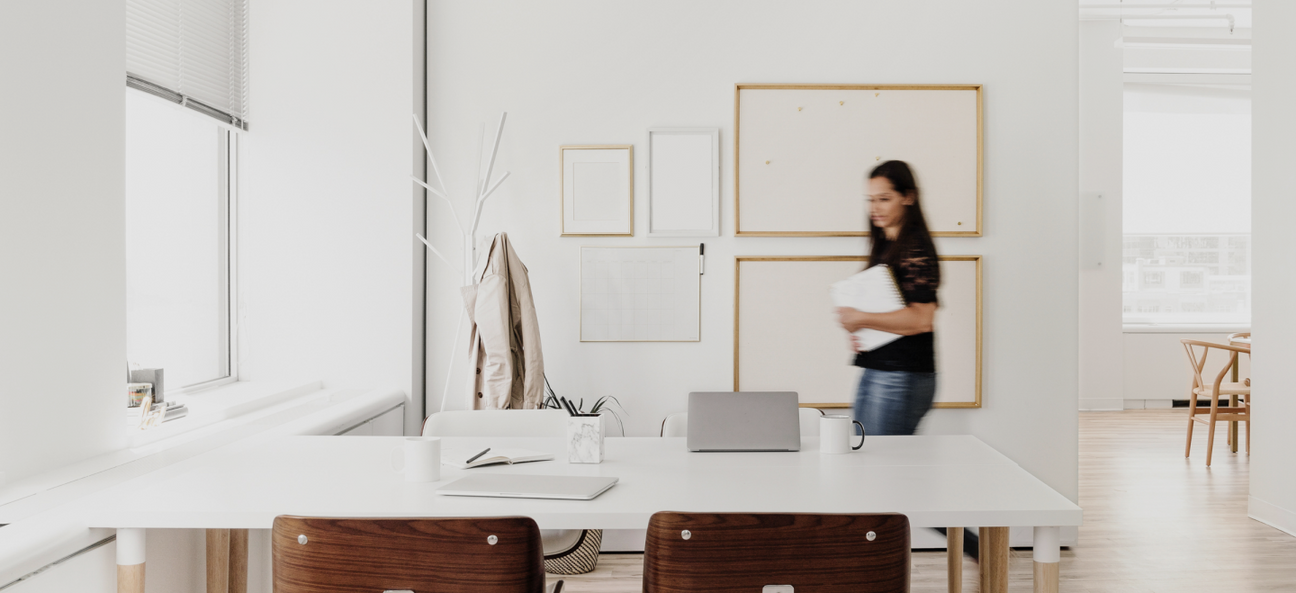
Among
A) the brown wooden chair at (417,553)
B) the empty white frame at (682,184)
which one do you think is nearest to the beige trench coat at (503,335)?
the empty white frame at (682,184)

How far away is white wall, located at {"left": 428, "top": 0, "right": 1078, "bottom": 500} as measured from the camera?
328 cm

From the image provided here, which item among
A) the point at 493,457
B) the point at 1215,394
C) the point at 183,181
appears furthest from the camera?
Answer: the point at 1215,394

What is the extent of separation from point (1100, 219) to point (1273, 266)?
131 inches

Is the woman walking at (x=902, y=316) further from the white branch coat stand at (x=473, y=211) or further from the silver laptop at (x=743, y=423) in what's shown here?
the white branch coat stand at (x=473, y=211)

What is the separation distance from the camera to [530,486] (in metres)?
1.57

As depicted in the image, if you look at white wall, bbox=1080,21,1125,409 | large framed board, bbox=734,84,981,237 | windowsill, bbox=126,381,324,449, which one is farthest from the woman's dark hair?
white wall, bbox=1080,21,1125,409

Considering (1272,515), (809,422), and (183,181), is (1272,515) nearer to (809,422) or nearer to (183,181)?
(809,422)

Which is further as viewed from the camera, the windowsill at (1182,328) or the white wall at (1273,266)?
the windowsill at (1182,328)

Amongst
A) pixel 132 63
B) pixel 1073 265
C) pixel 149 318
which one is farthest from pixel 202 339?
pixel 1073 265

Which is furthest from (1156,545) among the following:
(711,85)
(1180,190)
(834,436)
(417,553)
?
(1180,190)

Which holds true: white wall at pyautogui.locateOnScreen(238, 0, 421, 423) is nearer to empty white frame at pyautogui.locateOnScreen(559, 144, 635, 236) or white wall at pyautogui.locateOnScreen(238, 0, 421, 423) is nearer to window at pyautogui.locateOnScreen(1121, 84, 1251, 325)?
empty white frame at pyautogui.locateOnScreen(559, 144, 635, 236)

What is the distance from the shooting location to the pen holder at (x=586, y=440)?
1822 mm

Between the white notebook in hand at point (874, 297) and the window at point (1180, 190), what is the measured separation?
5.65 m

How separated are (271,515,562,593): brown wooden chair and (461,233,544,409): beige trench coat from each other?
5.28 feet
